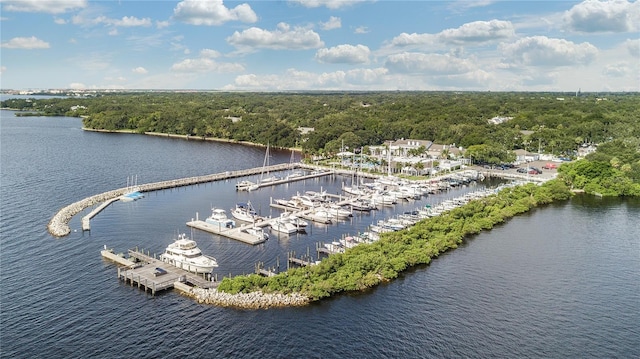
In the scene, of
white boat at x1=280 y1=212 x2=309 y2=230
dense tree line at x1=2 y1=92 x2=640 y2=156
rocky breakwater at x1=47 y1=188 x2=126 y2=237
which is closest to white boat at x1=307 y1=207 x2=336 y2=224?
white boat at x1=280 y1=212 x2=309 y2=230

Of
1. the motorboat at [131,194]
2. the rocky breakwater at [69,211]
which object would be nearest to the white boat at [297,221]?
the motorboat at [131,194]

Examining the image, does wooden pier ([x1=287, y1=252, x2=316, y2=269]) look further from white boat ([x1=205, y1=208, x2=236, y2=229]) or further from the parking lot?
the parking lot

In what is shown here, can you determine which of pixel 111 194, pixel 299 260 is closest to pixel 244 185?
pixel 111 194

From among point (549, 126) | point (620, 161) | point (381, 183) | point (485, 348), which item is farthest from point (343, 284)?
point (549, 126)

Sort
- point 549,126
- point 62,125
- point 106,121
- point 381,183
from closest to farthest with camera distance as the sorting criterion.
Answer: point 381,183 → point 549,126 → point 106,121 → point 62,125

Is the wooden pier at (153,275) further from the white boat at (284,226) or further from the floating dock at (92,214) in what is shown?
the white boat at (284,226)

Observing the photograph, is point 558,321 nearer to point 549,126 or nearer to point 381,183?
point 381,183
